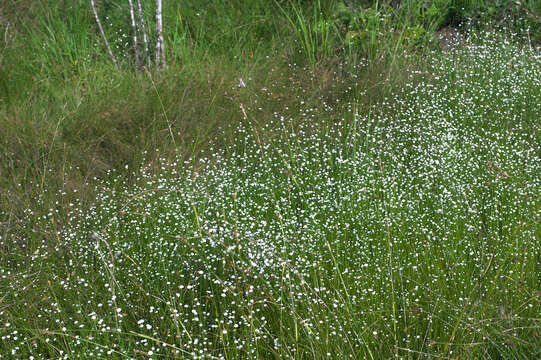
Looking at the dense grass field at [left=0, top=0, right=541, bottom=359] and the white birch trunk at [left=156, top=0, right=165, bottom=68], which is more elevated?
the white birch trunk at [left=156, top=0, right=165, bottom=68]

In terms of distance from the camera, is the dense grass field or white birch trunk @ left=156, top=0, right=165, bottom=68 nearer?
the dense grass field

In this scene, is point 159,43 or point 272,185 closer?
point 272,185

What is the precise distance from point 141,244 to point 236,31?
10.4 ft

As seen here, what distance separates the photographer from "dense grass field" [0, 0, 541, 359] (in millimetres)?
2338

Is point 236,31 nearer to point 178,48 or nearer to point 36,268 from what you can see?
point 178,48

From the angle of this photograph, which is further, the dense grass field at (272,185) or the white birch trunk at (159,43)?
the white birch trunk at (159,43)

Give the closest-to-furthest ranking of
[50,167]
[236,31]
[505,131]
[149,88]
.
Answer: [50,167], [505,131], [149,88], [236,31]

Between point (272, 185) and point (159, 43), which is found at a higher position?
point (159, 43)

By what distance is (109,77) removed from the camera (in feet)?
16.2

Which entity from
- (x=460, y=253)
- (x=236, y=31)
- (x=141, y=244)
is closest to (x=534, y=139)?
(x=460, y=253)

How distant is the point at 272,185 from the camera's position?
341 centimetres

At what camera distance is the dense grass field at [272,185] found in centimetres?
234

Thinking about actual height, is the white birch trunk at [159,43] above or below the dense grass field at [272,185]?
above

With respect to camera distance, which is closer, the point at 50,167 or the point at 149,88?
the point at 50,167
